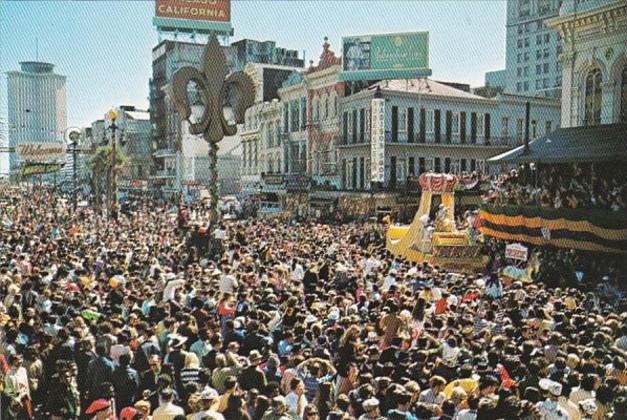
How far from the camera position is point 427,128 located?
45.1 metres

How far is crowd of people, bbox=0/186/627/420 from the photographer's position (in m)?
7.14

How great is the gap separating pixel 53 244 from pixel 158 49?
241 ft

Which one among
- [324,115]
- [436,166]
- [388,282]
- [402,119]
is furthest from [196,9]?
[324,115]

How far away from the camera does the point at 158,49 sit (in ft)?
296

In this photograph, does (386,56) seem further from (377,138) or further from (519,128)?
(519,128)

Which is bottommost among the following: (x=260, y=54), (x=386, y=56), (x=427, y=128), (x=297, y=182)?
(x=297, y=182)

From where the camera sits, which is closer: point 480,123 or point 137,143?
point 480,123

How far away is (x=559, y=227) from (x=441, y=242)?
12.9ft

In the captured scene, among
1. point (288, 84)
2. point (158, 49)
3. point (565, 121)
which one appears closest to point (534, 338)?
point (565, 121)

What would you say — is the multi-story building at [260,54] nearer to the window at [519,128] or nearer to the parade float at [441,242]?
the window at [519,128]

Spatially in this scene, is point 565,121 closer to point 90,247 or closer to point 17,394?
point 90,247

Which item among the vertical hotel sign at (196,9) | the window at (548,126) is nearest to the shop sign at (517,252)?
the vertical hotel sign at (196,9)

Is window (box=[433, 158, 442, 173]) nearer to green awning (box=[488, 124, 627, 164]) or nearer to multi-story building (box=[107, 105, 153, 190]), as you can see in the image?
green awning (box=[488, 124, 627, 164])

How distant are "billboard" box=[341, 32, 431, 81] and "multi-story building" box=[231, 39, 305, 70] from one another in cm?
3485
